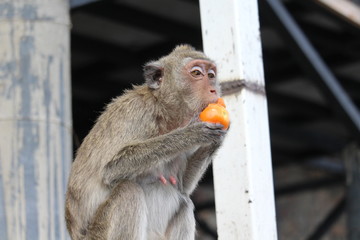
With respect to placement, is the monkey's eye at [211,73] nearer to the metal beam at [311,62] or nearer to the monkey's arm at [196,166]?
the monkey's arm at [196,166]

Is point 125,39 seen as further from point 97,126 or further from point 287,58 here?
point 97,126

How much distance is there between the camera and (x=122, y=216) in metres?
6.08

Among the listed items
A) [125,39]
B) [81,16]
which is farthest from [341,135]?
[81,16]

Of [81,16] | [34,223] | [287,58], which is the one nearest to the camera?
[34,223]

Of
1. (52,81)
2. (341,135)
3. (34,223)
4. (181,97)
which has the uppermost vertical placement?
(341,135)

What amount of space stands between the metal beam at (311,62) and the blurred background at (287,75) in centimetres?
1

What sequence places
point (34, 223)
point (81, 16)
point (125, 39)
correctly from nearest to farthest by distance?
point (34, 223)
point (81, 16)
point (125, 39)

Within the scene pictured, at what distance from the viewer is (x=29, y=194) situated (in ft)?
25.5

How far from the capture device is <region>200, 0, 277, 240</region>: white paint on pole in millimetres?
7055

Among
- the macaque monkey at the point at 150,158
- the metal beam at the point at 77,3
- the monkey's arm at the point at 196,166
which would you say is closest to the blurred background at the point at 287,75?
the metal beam at the point at 77,3

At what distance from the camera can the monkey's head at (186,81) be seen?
6.54 metres

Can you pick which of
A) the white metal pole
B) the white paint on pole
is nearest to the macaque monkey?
the white paint on pole

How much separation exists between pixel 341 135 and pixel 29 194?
7.20 m

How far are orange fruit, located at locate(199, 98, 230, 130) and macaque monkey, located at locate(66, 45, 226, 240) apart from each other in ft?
0.11
